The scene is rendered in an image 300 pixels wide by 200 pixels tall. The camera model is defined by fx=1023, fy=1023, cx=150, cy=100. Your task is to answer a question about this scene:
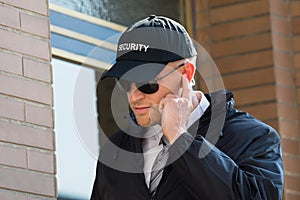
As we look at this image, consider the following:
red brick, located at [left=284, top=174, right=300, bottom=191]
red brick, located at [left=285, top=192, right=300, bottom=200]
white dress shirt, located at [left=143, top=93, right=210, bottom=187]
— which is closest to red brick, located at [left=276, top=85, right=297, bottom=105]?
red brick, located at [left=284, top=174, right=300, bottom=191]

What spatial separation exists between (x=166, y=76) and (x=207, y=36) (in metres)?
3.11

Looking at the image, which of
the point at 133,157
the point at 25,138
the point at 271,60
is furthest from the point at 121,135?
the point at 271,60

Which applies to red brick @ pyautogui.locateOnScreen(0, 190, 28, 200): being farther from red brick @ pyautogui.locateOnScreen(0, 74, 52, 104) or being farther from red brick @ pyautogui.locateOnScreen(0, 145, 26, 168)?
red brick @ pyautogui.locateOnScreen(0, 74, 52, 104)

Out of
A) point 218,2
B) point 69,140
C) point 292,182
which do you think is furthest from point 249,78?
point 69,140

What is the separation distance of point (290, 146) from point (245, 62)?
1.96 feet

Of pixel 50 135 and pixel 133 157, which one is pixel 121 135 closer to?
pixel 133 157

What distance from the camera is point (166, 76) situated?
3.50 meters

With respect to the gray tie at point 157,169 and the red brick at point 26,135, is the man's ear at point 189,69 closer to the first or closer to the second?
the gray tie at point 157,169

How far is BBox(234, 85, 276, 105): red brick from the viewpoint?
20.7ft

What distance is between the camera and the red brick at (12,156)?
4711 mm

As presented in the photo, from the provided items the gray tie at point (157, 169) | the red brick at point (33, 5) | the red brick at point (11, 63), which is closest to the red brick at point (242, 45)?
the red brick at point (33, 5)

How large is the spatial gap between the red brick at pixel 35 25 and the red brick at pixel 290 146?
1920 mm

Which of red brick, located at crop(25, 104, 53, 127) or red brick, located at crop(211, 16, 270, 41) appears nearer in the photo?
red brick, located at crop(25, 104, 53, 127)

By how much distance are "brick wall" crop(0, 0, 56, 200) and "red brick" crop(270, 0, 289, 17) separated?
1854mm
